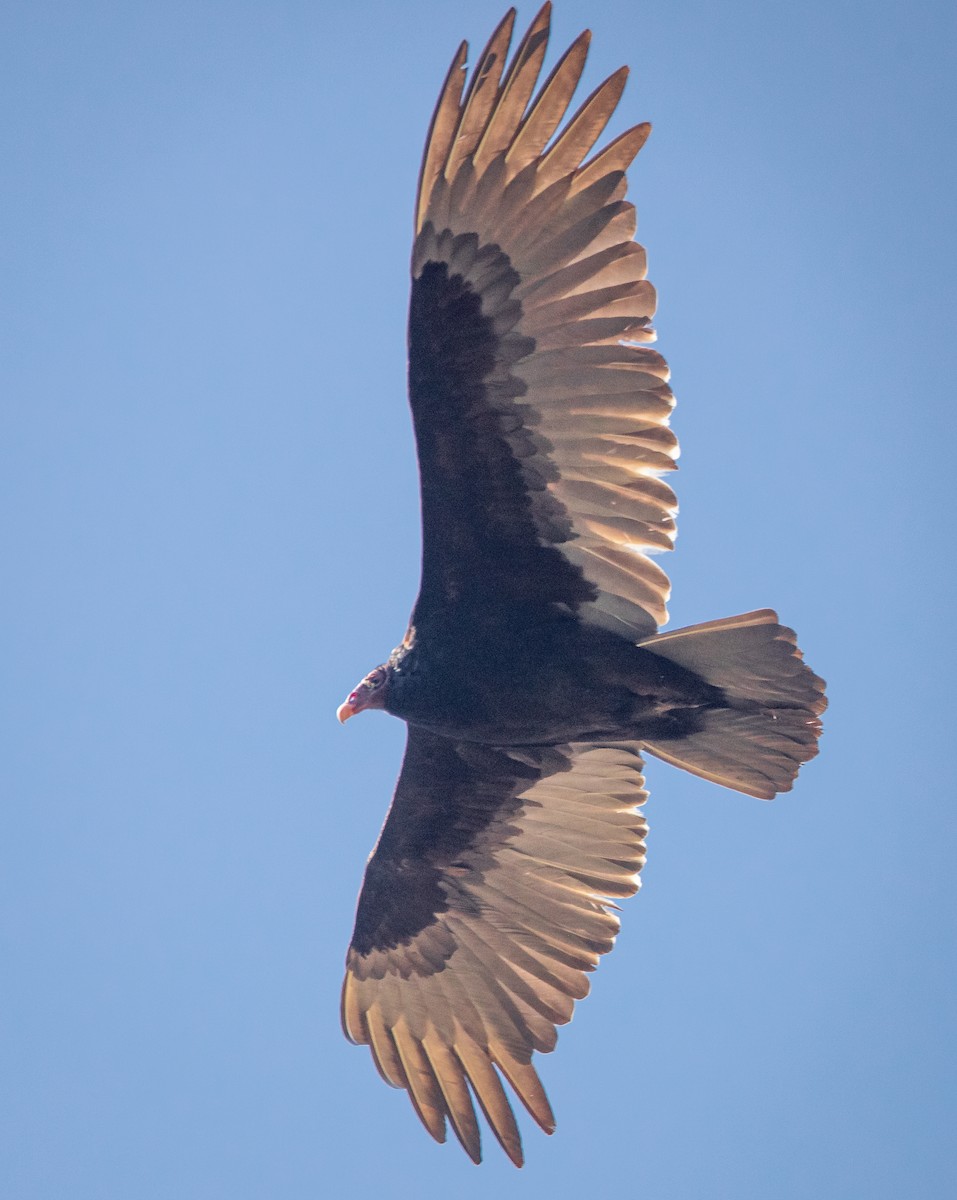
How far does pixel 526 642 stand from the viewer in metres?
5.38

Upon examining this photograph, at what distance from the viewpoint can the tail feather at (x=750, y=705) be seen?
5.06 metres

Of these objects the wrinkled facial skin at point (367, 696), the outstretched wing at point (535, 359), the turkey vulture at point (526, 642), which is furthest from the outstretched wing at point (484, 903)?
the outstretched wing at point (535, 359)

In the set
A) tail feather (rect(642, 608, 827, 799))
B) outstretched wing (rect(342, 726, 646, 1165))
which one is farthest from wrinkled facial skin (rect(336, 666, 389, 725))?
tail feather (rect(642, 608, 827, 799))

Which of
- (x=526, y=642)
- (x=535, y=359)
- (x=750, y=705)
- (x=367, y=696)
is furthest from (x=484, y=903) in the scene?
(x=535, y=359)

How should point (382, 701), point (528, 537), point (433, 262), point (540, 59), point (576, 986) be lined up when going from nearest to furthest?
point (540, 59) < point (433, 262) < point (528, 537) < point (382, 701) < point (576, 986)

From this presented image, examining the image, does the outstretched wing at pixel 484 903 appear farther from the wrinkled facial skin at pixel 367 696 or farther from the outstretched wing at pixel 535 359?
the outstretched wing at pixel 535 359

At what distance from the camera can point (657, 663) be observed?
17.3ft

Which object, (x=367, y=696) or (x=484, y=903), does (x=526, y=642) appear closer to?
(x=367, y=696)

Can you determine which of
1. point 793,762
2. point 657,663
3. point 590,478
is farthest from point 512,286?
point 793,762

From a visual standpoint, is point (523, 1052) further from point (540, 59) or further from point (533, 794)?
point (540, 59)

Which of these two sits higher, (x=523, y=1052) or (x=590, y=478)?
(x=590, y=478)

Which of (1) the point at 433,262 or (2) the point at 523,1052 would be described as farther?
(2) the point at 523,1052

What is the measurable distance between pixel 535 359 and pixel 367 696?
60.4 inches

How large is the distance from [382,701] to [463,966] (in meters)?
1.31
